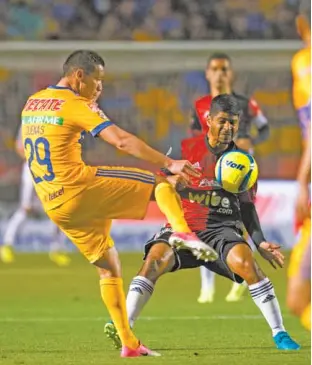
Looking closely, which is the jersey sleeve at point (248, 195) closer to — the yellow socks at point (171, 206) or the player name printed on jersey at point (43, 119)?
the yellow socks at point (171, 206)

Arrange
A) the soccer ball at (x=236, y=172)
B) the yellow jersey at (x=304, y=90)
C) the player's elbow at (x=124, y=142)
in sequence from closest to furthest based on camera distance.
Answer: the yellow jersey at (x=304, y=90), the player's elbow at (x=124, y=142), the soccer ball at (x=236, y=172)

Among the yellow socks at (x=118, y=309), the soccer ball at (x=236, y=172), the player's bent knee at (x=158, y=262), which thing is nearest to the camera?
the yellow socks at (x=118, y=309)

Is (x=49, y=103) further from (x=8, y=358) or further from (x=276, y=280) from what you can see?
(x=276, y=280)

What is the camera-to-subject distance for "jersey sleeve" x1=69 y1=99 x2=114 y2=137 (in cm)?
717

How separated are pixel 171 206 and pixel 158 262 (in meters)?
0.70

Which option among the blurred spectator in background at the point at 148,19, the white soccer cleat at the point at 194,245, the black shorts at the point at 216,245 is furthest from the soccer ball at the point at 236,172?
the blurred spectator in background at the point at 148,19

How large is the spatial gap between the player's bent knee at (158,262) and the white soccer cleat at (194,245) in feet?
2.46

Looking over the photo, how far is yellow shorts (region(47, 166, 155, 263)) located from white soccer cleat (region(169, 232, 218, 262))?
1.49ft

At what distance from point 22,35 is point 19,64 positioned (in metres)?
2.20

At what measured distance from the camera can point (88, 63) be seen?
24.7 feet

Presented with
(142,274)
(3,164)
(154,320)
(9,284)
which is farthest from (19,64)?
(142,274)

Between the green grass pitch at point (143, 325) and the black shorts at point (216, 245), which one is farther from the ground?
the black shorts at point (216, 245)

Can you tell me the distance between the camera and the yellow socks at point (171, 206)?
23.7ft

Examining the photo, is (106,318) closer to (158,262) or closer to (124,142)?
(158,262)
